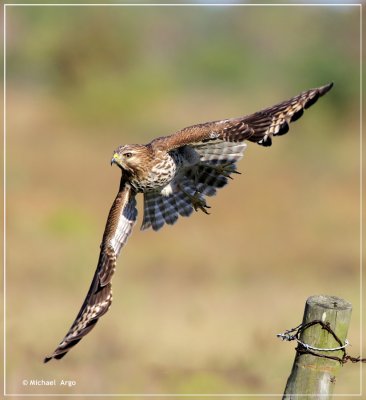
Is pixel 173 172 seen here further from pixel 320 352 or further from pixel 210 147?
pixel 320 352

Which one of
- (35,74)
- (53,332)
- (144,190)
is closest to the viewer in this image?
(144,190)

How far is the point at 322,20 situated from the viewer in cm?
5619

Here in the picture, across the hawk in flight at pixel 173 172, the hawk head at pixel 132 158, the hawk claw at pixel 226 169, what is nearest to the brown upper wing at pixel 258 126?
the hawk in flight at pixel 173 172

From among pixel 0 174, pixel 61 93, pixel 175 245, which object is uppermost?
pixel 61 93

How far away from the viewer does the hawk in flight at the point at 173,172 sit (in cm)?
692

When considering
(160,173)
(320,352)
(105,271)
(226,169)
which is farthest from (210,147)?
(320,352)

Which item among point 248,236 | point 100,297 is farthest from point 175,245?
point 100,297

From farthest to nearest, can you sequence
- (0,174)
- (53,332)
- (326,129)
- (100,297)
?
(326,129) → (0,174) → (53,332) → (100,297)

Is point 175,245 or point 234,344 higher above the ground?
point 175,245

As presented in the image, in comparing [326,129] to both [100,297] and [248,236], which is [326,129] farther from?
[100,297]

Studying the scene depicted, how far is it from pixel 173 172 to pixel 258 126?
106 cm

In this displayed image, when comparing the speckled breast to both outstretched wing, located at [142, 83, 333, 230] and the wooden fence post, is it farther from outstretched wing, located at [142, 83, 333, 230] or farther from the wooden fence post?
the wooden fence post

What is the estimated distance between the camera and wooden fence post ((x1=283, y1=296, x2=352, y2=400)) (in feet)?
17.9

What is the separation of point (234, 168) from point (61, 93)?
33647 mm
